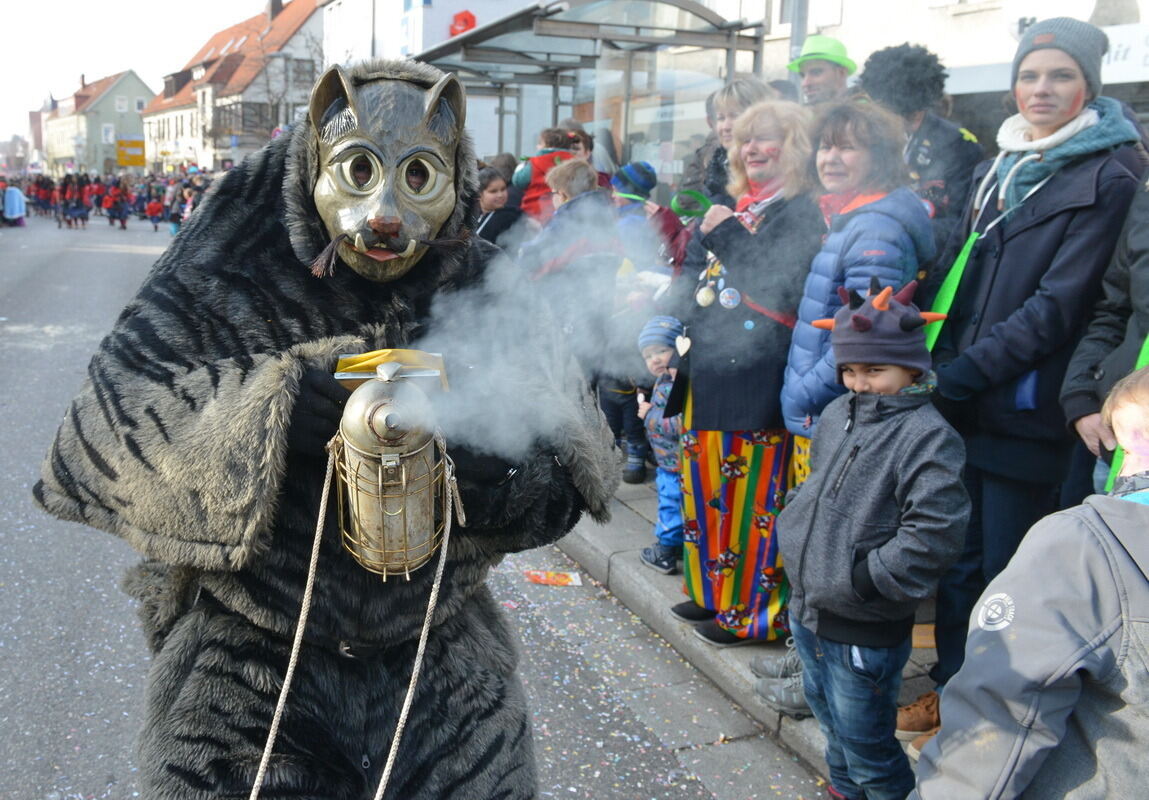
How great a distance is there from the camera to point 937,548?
2.32 meters

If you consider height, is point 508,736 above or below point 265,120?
below

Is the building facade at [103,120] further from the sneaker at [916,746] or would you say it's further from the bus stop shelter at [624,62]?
the sneaker at [916,746]

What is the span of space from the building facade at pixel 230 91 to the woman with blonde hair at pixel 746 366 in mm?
26423

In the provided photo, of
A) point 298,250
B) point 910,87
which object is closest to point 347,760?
point 298,250

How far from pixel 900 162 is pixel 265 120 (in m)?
37.4

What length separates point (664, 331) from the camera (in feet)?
11.9

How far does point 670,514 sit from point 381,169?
280 centimetres

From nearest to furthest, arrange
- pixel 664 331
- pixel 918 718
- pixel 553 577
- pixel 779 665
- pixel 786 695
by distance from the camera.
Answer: pixel 918 718
pixel 786 695
pixel 779 665
pixel 664 331
pixel 553 577

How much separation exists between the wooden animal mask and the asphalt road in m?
1.85

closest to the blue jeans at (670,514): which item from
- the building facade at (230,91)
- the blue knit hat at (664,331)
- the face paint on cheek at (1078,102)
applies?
the blue knit hat at (664,331)

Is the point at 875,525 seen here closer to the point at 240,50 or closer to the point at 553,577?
the point at 553,577

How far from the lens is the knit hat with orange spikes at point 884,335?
2439mm

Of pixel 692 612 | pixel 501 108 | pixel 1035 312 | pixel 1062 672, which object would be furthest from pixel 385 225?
pixel 501 108

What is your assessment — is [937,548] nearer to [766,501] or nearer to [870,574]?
[870,574]
